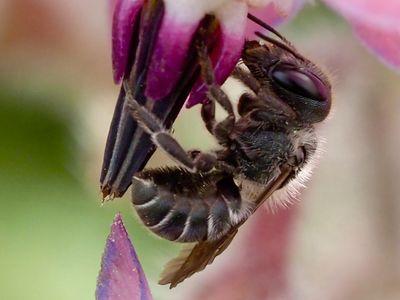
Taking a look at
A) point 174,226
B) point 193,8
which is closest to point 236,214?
point 174,226

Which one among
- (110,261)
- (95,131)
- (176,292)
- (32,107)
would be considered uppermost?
(110,261)

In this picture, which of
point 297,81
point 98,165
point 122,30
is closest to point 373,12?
point 297,81

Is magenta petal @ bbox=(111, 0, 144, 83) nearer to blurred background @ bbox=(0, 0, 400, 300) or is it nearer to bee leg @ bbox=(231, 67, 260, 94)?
bee leg @ bbox=(231, 67, 260, 94)

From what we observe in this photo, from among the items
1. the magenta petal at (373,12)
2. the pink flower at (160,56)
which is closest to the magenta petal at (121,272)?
the pink flower at (160,56)

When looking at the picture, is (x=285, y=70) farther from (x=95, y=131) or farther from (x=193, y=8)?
(x=95, y=131)

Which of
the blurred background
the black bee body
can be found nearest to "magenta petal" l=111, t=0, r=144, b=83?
the black bee body

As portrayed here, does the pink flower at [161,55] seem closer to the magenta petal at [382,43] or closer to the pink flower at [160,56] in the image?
the pink flower at [160,56]

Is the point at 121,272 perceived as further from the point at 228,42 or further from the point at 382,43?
the point at 382,43
